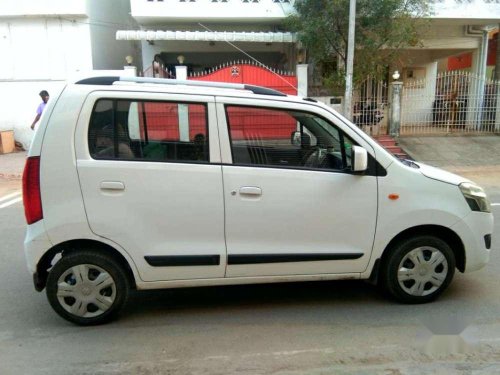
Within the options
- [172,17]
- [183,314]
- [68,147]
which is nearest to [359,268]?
[183,314]

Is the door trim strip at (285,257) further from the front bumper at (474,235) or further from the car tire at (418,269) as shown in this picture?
the front bumper at (474,235)

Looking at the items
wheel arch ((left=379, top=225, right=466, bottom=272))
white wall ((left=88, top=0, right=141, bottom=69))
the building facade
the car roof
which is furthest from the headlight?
white wall ((left=88, top=0, right=141, bottom=69))

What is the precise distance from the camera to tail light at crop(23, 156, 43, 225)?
3.35 metres

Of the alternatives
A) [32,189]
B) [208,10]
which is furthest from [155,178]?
[208,10]

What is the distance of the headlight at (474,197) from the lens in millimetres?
3838

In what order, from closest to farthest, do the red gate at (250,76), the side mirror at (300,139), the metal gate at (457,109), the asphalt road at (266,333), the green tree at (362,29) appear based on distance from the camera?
1. the asphalt road at (266,333)
2. the side mirror at (300,139)
3. the green tree at (362,29)
4. the red gate at (250,76)
5. the metal gate at (457,109)

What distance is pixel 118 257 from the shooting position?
358cm

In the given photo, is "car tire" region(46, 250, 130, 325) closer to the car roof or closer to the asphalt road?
the asphalt road

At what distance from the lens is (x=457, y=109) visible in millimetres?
15016

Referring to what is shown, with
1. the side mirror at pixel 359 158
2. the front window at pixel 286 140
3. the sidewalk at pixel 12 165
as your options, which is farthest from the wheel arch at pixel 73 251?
the sidewalk at pixel 12 165

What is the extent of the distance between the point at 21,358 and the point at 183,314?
48.4 inches

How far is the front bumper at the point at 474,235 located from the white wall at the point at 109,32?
1368 cm

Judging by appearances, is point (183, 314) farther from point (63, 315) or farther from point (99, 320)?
point (63, 315)

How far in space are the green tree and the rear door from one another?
9.35 metres
